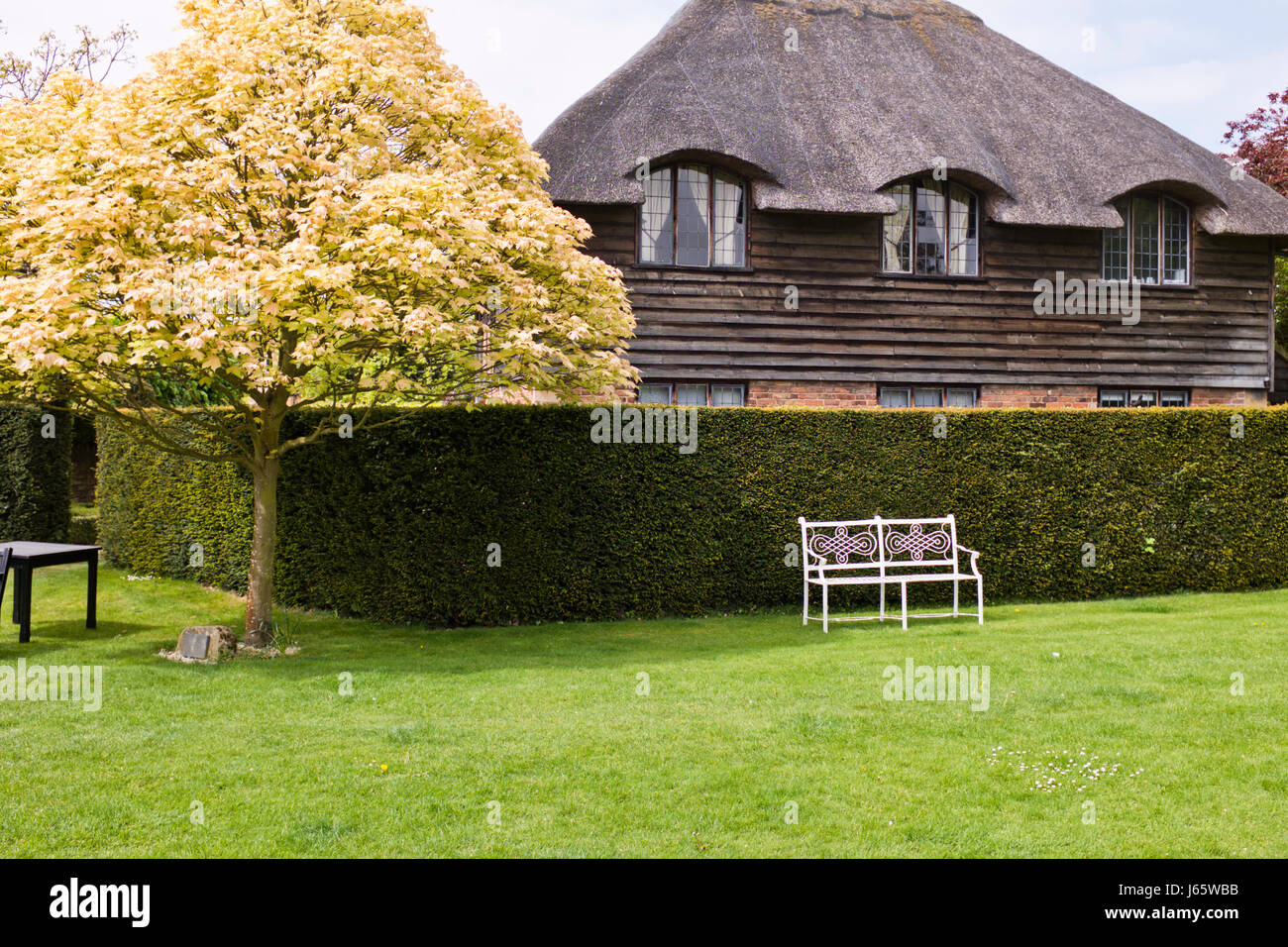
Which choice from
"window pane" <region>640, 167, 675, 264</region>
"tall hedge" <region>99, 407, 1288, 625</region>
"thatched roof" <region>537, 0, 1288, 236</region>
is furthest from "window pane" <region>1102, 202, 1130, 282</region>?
"window pane" <region>640, 167, 675, 264</region>

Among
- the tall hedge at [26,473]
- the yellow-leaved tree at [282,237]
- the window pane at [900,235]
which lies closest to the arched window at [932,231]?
the window pane at [900,235]

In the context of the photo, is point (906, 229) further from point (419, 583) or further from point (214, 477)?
point (214, 477)

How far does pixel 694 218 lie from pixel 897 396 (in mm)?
4477

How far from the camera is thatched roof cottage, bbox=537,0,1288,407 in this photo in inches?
640

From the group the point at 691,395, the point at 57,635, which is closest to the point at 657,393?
the point at 691,395

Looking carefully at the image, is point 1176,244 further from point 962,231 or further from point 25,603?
point 25,603

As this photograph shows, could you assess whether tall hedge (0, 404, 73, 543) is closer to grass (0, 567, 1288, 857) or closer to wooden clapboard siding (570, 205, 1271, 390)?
grass (0, 567, 1288, 857)

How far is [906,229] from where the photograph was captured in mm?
17344

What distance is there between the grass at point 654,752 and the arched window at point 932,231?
27.8 ft

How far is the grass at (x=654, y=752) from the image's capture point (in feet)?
16.9

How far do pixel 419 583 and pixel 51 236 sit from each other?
17.4ft

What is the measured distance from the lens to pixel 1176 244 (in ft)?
60.9

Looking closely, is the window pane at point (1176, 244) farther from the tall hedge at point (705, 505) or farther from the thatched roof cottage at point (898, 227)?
→ the tall hedge at point (705, 505)
